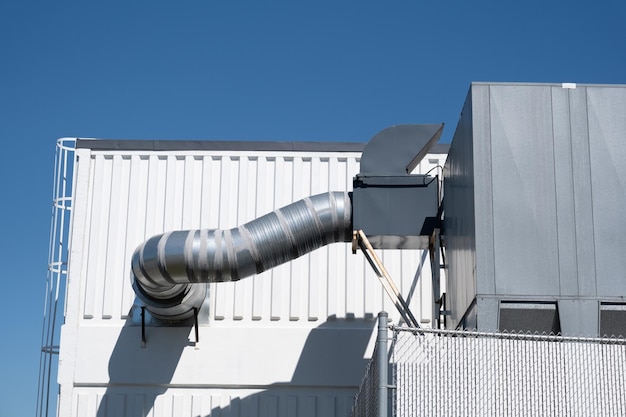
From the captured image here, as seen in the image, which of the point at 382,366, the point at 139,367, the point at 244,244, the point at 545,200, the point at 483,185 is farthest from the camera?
the point at 139,367

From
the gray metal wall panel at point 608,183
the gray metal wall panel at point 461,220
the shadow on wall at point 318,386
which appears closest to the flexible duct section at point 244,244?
the gray metal wall panel at point 461,220

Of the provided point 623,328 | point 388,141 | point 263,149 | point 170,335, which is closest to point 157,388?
point 170,335

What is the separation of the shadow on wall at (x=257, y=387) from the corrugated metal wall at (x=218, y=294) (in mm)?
23

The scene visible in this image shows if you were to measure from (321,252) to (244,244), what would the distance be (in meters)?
3.88

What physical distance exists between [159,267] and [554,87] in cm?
585

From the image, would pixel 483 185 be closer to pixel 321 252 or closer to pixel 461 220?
pixel 461 220

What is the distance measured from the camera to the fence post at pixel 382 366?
898cm

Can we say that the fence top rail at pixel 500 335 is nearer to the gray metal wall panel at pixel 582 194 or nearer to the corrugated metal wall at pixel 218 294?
the gray metal wall panel at pixel 582 194

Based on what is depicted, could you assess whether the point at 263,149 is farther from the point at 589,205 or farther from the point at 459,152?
the point at 589,205

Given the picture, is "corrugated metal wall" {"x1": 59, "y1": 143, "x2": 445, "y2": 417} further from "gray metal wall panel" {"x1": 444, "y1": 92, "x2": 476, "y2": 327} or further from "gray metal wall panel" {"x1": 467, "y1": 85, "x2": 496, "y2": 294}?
"gray metal wall panel" {"x1": 467, "y1": 85, "x2": 496, "y2": 294}

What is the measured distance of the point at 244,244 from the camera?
1409 cm

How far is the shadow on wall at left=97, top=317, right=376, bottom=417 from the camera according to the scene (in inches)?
661

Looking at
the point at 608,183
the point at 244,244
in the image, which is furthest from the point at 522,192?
the point at 244,244

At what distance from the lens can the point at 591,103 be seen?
1191cm
